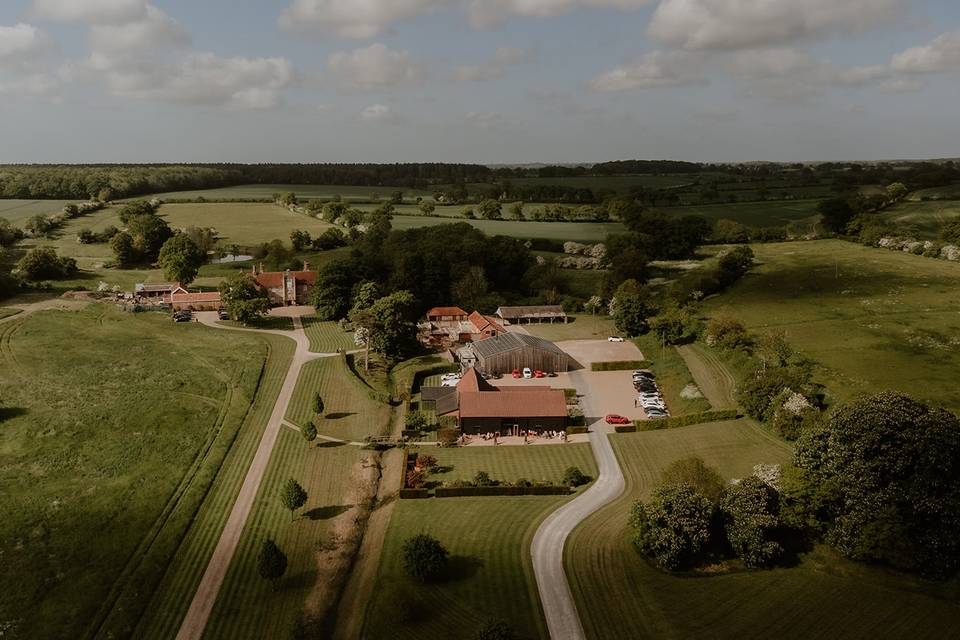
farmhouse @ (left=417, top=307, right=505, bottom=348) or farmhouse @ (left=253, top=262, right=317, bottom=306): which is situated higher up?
farmhouse @ (left=253, top=262, right=317, bottom=306)

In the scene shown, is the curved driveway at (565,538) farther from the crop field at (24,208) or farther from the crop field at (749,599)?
the crop field at (24,208)

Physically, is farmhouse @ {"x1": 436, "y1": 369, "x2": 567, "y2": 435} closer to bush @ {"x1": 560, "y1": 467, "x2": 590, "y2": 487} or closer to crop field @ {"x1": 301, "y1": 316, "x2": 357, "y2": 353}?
bush @ {"x1": 560, "y1": 467, "x2": 590, "y2": 487}

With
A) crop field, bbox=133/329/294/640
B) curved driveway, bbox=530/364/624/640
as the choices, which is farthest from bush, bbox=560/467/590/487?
crop field, bbox=133/329/294/640

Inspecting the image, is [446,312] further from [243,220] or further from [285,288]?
[243,220]

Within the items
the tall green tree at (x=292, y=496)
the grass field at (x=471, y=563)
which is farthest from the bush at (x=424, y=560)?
the tall green tree at (x=292, y=496)

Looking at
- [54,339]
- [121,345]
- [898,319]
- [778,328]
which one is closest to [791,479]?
[778,328]

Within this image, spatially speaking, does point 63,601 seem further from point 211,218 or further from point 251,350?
point 211,218
